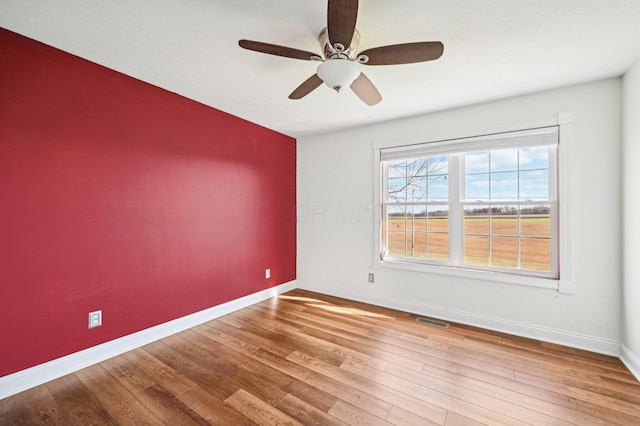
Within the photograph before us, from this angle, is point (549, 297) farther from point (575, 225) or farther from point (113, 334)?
point (113, 334)

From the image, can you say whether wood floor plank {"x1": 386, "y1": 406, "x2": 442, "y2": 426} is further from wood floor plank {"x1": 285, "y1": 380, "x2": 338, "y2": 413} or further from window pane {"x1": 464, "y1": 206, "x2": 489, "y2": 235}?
window pane {"x1": 464, "y1": 206, "x2": 489, "y2": 235}

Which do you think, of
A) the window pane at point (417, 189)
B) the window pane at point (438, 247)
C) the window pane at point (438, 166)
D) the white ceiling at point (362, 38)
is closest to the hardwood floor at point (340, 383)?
the window pane at point (438, 247)

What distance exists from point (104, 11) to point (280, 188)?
2.64 meters

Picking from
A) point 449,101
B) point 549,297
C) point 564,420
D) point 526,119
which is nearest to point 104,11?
point 449,101

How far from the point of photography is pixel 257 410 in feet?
5.31

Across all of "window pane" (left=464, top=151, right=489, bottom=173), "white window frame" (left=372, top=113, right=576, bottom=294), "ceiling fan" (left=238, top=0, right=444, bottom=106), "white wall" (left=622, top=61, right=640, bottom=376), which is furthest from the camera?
"window pane" (left=464, top=151, right=489, bottom=173)

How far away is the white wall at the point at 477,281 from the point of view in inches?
89.2

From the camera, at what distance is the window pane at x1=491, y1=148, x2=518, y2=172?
8.91 ft

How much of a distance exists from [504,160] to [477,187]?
0.38m

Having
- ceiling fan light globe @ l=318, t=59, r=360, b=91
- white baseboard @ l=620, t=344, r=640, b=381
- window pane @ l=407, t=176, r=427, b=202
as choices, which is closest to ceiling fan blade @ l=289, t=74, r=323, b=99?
ceiling fan light globe @ l=318, t=59, r=360, b=91

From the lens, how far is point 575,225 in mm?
2369

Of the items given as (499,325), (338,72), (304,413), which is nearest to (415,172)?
(499,325)

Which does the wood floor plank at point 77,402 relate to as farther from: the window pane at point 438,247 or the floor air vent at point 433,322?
the window pane at point 438,247

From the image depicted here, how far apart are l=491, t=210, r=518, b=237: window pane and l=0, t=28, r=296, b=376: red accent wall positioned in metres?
3.04
